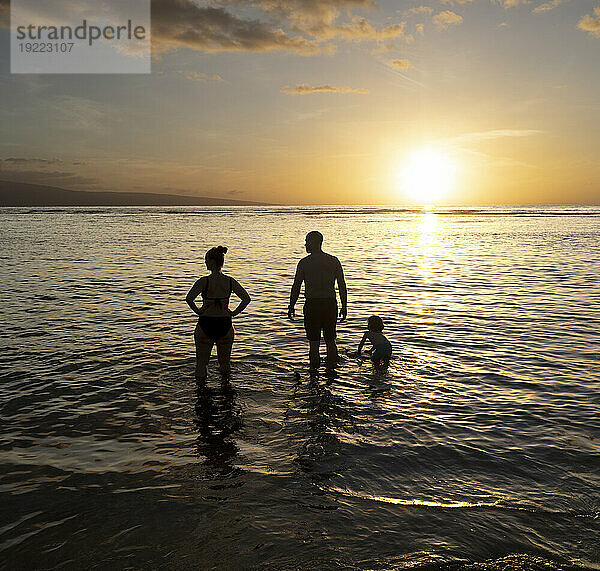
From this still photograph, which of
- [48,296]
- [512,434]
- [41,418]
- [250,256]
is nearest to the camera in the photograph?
[512,434]

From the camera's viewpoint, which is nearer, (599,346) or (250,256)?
(599,346)

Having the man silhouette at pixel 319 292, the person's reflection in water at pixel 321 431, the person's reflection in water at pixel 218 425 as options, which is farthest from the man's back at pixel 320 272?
the person's reflection in water at pixel 218 425

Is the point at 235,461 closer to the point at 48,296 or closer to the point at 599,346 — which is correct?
the point at 599,346

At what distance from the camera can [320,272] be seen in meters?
9.69

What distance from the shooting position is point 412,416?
787 cm

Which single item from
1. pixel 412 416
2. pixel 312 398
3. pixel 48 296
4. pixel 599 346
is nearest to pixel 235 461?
pixel 312 398

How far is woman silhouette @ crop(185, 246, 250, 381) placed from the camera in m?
8.84

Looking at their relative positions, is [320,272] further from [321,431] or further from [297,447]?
[297,447]

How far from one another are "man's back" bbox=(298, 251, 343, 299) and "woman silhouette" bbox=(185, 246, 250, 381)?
139 centimetres

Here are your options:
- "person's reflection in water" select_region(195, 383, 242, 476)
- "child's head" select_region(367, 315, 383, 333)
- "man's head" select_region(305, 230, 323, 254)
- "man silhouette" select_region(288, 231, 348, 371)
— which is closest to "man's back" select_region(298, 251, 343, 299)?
"man silhouette" select_region(288, 231, 348, 371)

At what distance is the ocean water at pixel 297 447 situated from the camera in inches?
188

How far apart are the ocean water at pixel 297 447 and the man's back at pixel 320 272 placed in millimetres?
1755

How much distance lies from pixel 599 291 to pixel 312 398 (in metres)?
16.5

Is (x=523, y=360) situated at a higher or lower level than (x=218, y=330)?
lower
